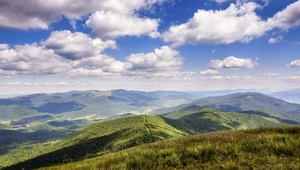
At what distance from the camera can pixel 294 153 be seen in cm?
1114

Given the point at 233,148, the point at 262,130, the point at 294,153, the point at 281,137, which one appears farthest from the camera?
the point at 262,130

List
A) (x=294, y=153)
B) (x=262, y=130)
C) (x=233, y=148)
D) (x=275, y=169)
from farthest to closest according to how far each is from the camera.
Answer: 1. (x=262, y=130)
2. (x=233, y=148)
3. (x=294, y=153)
4. (x=275, y=169)

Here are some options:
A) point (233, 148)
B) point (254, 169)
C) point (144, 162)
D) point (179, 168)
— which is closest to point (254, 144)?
point (233, 148)

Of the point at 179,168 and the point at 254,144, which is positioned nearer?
the point at 179,168

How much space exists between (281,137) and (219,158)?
4886mm

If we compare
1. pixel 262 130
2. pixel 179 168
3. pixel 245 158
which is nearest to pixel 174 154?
pixel 179 168

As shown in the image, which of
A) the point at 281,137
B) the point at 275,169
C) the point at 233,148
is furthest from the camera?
the point at 281,137

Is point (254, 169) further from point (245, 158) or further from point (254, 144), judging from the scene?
point (254, 144)

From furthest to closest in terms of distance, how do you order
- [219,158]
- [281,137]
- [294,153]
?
[281,137] → [219,158] → [294,153]

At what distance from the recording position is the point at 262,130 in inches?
753

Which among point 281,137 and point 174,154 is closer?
point 174,154

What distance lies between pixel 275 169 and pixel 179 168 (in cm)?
394

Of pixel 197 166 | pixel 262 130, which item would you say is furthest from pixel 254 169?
pixel 262 130

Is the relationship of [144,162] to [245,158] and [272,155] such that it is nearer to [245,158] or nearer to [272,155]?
[245,158]
